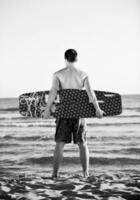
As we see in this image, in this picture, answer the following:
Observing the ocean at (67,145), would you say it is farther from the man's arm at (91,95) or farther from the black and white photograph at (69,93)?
the man's arm at (91,95)

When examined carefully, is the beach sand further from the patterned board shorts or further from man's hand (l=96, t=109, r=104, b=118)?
man's hand (l=96, t=109, r=104, b=118)

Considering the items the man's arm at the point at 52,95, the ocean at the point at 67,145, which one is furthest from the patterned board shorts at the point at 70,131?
the ocean at the point at 67,145

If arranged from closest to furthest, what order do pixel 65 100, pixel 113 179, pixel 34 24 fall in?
pixel 113 179 → pixel 65 100 → pixel 34 24

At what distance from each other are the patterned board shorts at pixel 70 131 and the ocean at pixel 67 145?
6.35 feet

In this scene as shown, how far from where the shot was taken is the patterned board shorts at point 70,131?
92.1 inches

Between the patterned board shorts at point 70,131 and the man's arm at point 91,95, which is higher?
the man's arm at point 91,95

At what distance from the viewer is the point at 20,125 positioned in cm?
835

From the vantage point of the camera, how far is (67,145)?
19.9 ft

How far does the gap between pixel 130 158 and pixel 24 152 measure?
1849 millimetres

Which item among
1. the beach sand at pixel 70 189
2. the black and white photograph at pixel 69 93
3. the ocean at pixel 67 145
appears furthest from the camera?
the ocean at pixel 67 145

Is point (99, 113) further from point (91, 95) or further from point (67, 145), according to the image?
point (67, 145)

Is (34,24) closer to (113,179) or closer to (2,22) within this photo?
(2,22)

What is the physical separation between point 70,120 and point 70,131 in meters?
0.08

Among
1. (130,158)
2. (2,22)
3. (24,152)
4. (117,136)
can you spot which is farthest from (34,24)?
(117,136)
